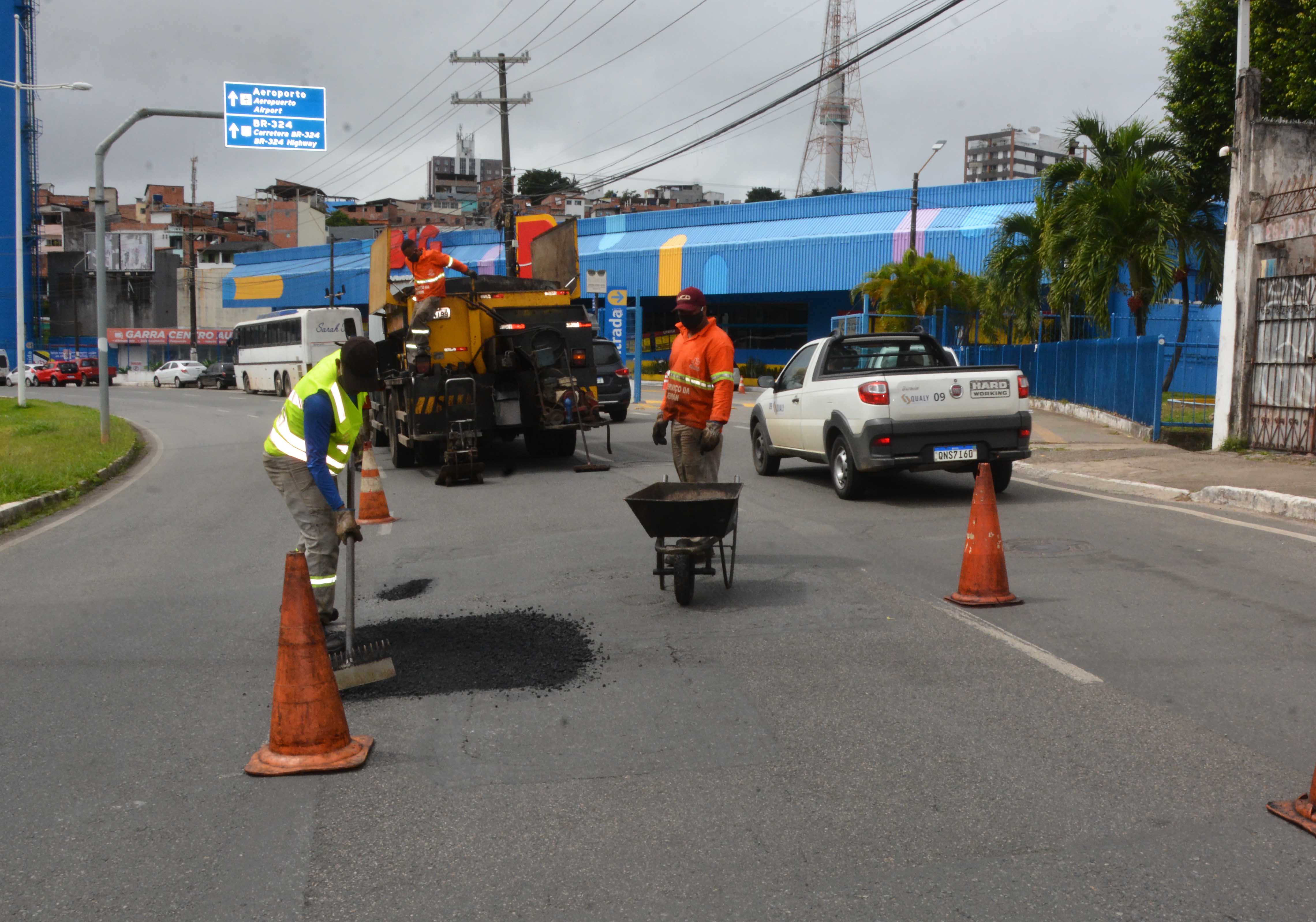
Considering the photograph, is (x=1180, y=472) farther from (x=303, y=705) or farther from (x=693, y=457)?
(x=303, y=705)

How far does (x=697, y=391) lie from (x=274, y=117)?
1572 centimetres

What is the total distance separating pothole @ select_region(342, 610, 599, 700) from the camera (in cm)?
580

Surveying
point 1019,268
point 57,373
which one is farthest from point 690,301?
point 57,373

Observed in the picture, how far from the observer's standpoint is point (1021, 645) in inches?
251

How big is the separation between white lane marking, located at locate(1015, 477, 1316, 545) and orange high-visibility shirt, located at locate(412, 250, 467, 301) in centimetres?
772

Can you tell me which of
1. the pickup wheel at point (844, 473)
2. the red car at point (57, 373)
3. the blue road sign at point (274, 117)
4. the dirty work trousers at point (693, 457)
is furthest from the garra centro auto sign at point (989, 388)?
the red car at point (57, 373)

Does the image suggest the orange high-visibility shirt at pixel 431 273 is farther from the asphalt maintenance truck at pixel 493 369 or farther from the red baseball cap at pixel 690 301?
the red baseball cap at pixel 690 301

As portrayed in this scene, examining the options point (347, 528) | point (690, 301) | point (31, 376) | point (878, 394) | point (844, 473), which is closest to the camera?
point (347, 528)

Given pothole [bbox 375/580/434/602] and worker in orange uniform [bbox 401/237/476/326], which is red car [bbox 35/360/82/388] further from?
pothole [bbox 375/580/434/602]

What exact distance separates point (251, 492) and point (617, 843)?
40.1 ft

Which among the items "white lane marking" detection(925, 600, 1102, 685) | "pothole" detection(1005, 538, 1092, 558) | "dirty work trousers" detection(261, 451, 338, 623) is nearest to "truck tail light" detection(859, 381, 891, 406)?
"pothole" detection(1005, 538, 1092, 558)

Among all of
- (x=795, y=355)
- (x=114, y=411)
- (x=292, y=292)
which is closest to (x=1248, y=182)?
(x=795, y=355)

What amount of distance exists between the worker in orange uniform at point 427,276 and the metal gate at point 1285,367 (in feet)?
35.2

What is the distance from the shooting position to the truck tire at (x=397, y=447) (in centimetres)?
1706
